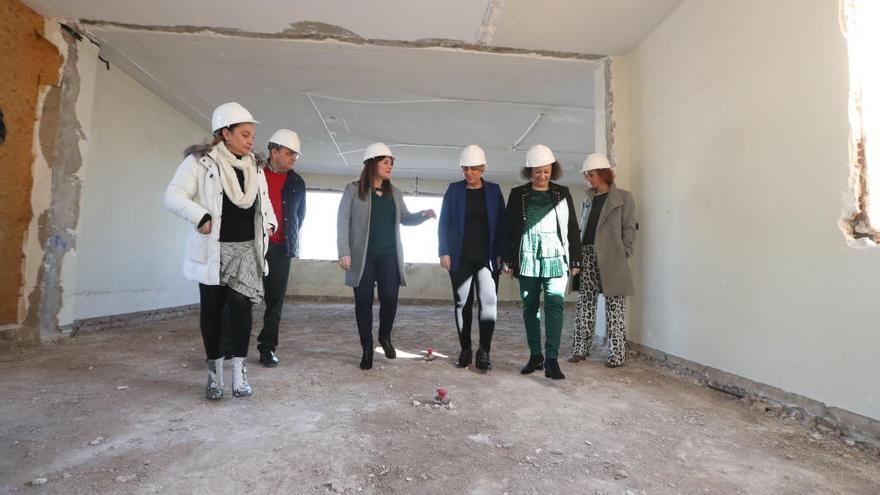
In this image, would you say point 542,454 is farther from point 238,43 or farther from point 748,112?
point 238,43

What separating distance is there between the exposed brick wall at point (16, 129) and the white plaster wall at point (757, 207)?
16.7 feet

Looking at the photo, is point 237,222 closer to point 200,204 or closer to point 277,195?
point 200,204

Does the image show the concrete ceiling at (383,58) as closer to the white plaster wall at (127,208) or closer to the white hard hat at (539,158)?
the white plaster wall at (127,208)

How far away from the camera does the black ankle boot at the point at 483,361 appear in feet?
9.91

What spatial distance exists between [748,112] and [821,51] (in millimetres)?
484

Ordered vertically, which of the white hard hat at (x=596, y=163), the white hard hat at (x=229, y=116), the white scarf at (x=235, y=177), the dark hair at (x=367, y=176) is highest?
the white hard hat at (x=596, y=163)

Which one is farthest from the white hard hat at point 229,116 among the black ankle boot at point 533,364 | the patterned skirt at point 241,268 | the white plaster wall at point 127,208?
the white plaster wall at point 127,208

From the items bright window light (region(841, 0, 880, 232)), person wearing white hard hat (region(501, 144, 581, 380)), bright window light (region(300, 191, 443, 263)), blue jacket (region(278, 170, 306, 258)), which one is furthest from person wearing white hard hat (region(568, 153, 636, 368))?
bright window light (region(300, 191, 443, 263))

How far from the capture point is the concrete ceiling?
358 cm

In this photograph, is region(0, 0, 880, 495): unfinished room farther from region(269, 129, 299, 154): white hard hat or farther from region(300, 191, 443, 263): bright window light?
region(300, 191, 443, 263): bright window light

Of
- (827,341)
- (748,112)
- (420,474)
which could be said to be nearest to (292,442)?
(420,474)

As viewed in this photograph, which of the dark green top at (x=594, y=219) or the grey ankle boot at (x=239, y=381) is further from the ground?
the dark green top at (x=594, y=219)

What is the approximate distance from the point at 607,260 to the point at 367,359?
1.92 meters

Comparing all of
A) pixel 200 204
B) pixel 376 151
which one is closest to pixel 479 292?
pixel 376 151
